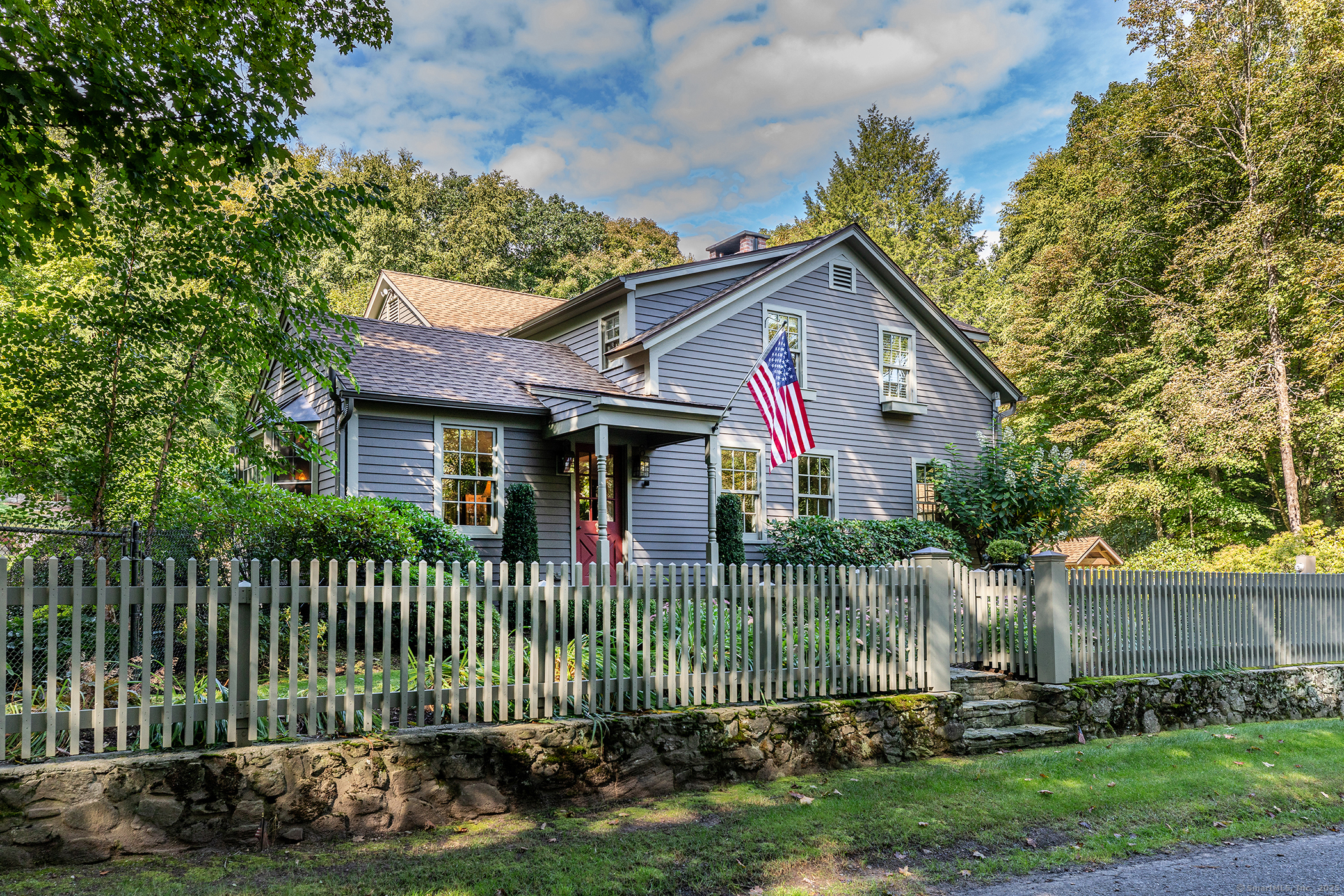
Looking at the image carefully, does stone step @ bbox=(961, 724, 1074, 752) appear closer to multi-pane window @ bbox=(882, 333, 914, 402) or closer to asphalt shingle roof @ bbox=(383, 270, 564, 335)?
multi-pane window @ bbox=(882, 333, 914, 402)

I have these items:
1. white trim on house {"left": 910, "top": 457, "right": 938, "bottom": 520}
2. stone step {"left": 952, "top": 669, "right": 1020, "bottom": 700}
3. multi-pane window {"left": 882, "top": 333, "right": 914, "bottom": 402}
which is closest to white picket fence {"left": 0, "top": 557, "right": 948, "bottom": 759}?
stone step {"left": 952, "top": 669, "right": 1020, "bottom": 700}

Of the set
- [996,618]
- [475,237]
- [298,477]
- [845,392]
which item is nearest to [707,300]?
[845,392]

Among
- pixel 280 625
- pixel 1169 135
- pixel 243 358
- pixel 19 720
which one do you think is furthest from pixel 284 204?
pixel 1169 135

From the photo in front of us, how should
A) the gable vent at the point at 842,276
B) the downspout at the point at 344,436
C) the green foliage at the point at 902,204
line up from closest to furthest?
the downspout at the point at 344,436 → the gable vent at the point at 842,276 → the green foliage at the point at 902,204

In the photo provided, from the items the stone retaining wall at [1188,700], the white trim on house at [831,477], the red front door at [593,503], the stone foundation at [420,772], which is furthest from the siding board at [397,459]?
the stone retaining wall at [1188,700]

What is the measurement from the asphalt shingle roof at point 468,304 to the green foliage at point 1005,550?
1185 centimetres

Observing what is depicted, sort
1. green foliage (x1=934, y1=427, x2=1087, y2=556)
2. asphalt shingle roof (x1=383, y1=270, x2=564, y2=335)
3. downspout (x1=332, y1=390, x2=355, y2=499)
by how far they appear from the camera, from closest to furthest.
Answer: downspout (x1=332, y1=390, x2=355, y2=499), green foliage (x1=934, y1=427, x2=1087, y2=556), asphalt shingle roof (x1=383, y1=270, x2=564, y2=335)

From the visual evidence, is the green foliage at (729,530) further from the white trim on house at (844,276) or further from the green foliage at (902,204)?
the green foliage at (902,204)

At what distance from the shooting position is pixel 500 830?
4.98m

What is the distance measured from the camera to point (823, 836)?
194 inches

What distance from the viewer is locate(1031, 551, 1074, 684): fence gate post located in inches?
341

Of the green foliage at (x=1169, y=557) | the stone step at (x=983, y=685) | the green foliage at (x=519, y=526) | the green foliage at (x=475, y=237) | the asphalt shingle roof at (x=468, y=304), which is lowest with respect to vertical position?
the stone step at (x=983, y=685)

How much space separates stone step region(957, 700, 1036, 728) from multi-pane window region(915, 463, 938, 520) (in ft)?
32.3

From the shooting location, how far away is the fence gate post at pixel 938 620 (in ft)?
25.1
